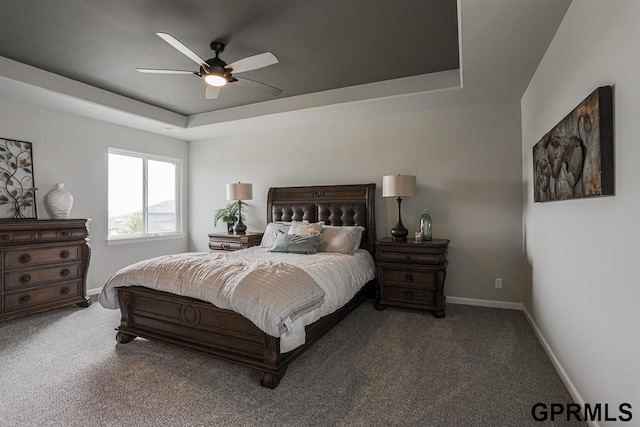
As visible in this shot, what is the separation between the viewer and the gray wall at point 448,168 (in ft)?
12.9

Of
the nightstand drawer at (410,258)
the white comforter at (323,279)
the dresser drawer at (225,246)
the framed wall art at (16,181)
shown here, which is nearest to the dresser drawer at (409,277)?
the nightstand drawer at (410,258)

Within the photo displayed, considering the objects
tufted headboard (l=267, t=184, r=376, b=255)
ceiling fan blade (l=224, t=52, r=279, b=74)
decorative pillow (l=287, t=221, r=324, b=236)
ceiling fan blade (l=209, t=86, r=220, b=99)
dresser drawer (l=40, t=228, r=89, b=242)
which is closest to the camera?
ceiling fan blade (l=224, t=52, r=279, b=74)

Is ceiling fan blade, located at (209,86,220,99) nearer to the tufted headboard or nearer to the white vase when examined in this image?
the tufted headboard

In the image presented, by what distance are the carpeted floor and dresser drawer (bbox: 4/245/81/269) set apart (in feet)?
Answer: 2.25

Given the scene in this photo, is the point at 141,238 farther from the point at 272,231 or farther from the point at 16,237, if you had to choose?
the point at 272,231

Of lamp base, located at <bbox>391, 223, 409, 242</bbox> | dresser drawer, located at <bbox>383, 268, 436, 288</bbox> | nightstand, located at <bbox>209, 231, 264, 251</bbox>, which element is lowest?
dresser drawer, located at <bbox>383, 268, 436, 288</bbox>

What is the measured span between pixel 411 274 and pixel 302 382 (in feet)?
6.36

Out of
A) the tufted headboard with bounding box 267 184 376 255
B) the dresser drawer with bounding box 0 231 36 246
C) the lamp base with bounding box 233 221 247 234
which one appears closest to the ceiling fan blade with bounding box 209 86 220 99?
the tufted headboard with bounding box 267 184 376 255

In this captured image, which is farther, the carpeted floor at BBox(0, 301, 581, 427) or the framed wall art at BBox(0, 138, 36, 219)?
the framed wall art at BBox(0, 138, 36, 219)

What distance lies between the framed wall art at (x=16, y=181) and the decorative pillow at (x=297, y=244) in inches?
119

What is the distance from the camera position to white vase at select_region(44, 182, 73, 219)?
4.03 meters

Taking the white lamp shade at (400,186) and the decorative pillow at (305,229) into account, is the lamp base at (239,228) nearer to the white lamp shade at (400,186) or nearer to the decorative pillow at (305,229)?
the decorative pillow at (305,229)

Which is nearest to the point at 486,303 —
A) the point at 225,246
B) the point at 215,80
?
the point at 225,246

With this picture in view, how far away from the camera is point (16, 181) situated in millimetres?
3912
